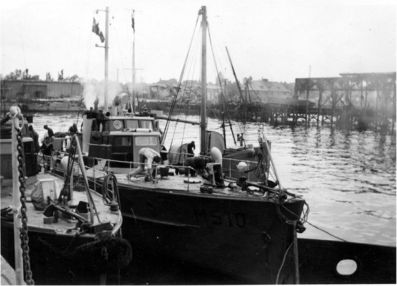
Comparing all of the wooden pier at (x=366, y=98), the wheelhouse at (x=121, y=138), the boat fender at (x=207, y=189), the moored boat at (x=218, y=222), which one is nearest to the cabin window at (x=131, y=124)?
the wheelhouse at (x=121, y=138)

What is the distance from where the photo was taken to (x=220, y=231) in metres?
12.3

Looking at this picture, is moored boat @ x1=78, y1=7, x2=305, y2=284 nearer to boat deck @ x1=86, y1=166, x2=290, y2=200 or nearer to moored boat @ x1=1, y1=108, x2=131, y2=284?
boat deck @ x1=86, y1=166, x2=290, y2=200

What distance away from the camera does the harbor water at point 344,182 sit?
1788 cm

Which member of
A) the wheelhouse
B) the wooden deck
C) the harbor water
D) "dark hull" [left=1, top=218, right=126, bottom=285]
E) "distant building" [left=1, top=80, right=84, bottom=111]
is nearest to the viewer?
the wooden deck

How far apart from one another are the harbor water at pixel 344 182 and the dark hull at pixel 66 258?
510 cm

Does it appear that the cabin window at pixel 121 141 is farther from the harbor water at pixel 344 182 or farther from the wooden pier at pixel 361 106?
the wooden pier at pixel 361 106

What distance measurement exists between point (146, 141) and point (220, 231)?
5.24 meters

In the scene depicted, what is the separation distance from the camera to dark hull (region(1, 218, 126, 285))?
8.52m

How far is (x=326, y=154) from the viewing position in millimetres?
39688

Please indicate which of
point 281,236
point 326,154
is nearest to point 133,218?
point 281,236

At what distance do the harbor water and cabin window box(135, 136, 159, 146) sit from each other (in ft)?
4.03

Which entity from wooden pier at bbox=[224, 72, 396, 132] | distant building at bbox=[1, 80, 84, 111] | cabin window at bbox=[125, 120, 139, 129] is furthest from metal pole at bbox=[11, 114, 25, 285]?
distant building at bbox=[1, 80, 84, 111]

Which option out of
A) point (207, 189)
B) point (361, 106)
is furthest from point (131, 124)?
point (361, 106)

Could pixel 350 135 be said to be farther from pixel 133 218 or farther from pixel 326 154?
pixel 133 218
